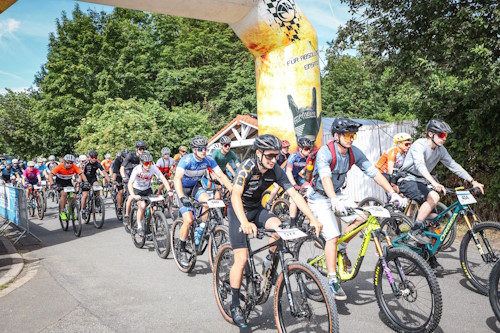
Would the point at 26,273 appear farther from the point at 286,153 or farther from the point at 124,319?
the point at 286,153

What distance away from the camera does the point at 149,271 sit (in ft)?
23.0

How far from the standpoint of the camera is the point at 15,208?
10.8 metres

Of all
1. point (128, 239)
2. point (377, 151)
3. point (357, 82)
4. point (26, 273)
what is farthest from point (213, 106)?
point (26, 273)

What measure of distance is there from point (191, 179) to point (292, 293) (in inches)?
160

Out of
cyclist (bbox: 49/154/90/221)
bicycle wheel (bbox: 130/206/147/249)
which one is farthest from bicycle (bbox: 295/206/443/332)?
cyclist (bbox: 49/154/90/221)

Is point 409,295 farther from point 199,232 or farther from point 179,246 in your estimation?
point 179,246

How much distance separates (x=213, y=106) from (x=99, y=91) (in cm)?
967

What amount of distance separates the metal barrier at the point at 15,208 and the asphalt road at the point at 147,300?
7.39 ft

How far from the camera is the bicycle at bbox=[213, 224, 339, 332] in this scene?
349 cm

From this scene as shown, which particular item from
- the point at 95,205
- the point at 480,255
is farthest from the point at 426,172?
the point at 95,205

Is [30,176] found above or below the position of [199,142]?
below

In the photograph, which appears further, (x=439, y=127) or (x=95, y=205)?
(x=95, y=205)

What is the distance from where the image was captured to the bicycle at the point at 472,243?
16.8 feet

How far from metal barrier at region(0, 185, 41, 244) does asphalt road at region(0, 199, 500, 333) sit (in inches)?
88.6
